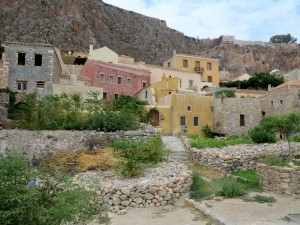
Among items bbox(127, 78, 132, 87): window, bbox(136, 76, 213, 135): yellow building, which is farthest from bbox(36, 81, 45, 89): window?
bbox(127, 78, 132, 87): window

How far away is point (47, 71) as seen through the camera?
29.2 m

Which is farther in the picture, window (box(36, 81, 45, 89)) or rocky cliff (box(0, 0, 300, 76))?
rocky cliff (box(0, 0, 300, 76))

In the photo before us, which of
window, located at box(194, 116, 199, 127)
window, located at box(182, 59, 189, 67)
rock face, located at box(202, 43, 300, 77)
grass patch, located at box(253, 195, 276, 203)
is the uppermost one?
rock face, located at box(202, 43, 300, 77)

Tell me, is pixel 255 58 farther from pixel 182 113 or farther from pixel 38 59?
pixel 38 59

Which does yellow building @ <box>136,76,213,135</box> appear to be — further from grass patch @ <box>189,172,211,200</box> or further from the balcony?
the balcony

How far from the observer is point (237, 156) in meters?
16.6

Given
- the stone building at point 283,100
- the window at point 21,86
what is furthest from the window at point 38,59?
the stone building at point 283,100

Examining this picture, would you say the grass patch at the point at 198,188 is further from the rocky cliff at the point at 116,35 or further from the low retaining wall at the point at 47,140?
the rocky cliff at the point at 116,35

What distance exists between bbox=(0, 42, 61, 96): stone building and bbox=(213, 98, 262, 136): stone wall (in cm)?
1648

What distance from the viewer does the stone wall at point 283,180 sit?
12.0 meters

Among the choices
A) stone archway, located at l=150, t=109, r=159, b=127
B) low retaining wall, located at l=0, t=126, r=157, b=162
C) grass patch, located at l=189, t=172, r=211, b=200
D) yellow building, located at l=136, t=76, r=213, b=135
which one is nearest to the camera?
grass patch, located at l=189, t=172, r=211, b=200

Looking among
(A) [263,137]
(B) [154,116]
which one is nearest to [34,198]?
(A) [263,137]

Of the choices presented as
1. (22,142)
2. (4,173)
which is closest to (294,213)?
(4,173)

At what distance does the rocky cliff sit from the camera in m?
54.6
